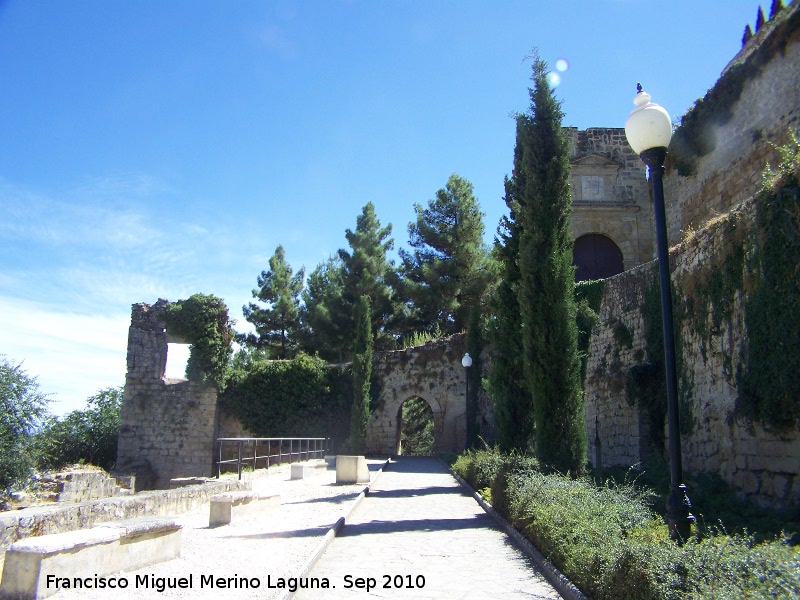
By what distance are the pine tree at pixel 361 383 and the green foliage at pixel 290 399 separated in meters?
1.22

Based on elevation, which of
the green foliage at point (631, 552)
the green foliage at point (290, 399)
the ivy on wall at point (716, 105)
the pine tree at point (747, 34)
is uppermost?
the pine tree at point (747, 34)

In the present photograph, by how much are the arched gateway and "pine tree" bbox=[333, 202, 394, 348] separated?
6.21 m

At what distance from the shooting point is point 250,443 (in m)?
24.4

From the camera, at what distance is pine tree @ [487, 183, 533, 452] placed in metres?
13.1

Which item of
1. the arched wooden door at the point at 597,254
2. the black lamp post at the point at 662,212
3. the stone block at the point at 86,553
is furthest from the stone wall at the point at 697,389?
the stone block at the point at 86,553

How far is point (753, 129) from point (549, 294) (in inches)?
345

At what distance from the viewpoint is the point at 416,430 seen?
40.0 metres

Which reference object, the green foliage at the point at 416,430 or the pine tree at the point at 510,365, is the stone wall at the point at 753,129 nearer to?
the pine tree at the point at 510,365

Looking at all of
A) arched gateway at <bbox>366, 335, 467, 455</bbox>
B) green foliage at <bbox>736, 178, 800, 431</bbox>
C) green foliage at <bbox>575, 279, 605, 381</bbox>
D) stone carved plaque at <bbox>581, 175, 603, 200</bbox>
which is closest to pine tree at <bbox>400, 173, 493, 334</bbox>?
arched gateway at <bbox>366, 335, 467, 455</bbox>

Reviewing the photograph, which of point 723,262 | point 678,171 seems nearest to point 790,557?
point 723,262

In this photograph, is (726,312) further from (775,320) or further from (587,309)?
(587,309)

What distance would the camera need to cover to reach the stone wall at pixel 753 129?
13.8m

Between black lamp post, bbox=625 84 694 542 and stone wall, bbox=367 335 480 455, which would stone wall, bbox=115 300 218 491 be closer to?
stone wall, bbox=367 335 480 455

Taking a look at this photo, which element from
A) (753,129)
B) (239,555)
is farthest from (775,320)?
(753,129)
